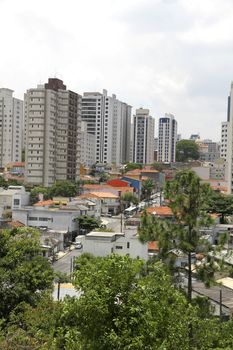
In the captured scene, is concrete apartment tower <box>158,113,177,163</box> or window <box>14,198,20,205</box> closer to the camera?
window <box>14,198,20,205</box>

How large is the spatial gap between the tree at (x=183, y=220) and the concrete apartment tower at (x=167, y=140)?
11005 centimetres

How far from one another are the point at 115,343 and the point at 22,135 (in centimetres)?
8578

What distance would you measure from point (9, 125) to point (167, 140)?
50.0 metres

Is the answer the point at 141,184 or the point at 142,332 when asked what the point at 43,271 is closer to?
the point at 142,332

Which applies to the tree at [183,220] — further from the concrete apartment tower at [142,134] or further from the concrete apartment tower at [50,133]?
the concrete apartment tower at [142,134]

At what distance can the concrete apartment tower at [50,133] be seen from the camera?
209ft

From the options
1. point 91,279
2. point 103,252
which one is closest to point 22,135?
point 103,252

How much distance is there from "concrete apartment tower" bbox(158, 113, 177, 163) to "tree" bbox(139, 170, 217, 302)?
11005 cm

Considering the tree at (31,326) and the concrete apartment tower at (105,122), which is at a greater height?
the concrete apartment tower at (105,122)

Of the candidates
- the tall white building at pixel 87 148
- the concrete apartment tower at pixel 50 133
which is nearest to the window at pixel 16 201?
the concrete apartment tower at pixel 50 133

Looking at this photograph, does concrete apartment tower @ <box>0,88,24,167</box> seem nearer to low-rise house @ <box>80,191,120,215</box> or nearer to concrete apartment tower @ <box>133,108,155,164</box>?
low-rise house @ <box>80,191,120,215</box>

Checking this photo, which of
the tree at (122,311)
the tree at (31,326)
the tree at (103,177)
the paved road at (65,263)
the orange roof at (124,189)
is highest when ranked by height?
the tree at (122,311)

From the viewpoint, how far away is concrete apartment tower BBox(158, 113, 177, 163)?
12469cm

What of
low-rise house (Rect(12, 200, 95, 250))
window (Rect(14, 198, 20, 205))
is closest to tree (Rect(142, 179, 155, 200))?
window (Rect(14, 198, 20, 205))
